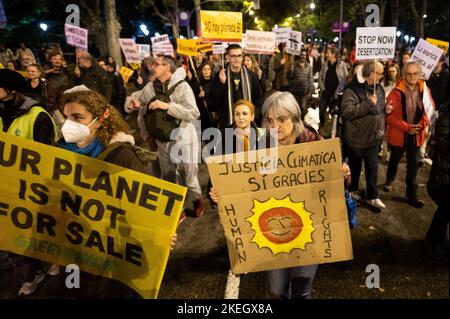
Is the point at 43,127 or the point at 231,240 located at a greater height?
the point at 43,127

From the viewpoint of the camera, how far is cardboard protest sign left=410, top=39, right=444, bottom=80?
593cm

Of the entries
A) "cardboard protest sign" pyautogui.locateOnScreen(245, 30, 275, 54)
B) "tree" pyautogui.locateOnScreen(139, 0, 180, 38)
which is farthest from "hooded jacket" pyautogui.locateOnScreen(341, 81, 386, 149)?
"tree" pyautogui.locateOnScreen(139, 0, 180, 38)

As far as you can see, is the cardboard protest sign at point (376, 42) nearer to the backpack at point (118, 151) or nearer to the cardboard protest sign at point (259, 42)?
the backpack at point (118, 151)

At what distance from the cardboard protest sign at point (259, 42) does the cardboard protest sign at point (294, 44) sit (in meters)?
1.19

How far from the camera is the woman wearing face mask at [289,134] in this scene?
272cm

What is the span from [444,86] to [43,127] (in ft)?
26.5

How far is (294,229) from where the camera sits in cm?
261

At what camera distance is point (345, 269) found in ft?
12.2

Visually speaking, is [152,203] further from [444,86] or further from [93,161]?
[444,86]

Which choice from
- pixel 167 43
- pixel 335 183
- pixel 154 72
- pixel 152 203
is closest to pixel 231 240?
pixel 152 203

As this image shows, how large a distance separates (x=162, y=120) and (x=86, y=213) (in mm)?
2058

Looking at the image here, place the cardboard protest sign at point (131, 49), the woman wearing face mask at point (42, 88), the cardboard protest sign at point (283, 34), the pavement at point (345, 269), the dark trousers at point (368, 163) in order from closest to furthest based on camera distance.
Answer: the pavement at point (345, 269) → the dark trousers at point (368, 163) → the woman wearing face mask at point (42, 88) → the cardboard protest sign at point (131, 49) → the cardboard protest sign at point (283, 34)

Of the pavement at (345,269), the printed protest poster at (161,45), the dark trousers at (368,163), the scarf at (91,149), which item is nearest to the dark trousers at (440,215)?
the pavement at (345,269)

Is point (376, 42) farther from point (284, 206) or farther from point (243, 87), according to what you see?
point (284, 206)
